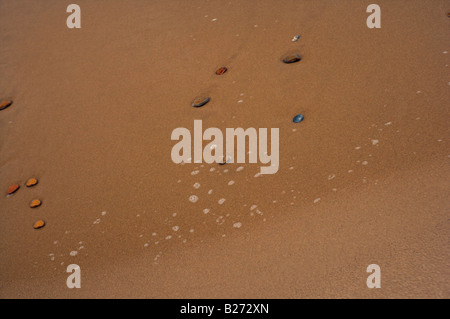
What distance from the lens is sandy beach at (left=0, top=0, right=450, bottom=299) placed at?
1.32 meters

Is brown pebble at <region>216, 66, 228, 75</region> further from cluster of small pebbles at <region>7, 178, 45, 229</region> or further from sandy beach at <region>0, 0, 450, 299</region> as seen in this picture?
cluster of small pebbles at <region>7, 178, 45, 229</region>

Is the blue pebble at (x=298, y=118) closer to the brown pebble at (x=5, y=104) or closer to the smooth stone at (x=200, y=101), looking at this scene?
the smooth stone at (x=200, y=101)

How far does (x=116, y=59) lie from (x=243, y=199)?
1562 millimetres

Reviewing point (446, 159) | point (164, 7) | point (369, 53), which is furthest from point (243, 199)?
point (164, 7)

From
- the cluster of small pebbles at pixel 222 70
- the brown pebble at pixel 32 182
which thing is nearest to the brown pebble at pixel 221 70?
the cluster of small pebbles at pixel 222 70

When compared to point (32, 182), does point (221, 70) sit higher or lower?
higher

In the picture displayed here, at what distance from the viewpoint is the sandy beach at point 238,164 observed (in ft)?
4.34

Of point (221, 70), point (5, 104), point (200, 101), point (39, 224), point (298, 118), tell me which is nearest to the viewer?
point (39, 224)

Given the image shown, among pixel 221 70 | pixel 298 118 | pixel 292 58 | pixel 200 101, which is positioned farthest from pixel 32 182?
pixel 292 58

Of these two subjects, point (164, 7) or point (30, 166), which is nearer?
point (30, 166)

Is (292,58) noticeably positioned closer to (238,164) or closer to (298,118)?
(298,118)

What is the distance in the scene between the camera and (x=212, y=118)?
1.97 m

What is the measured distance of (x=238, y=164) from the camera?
1730mm

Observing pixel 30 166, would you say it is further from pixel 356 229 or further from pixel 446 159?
pixel 446 159
